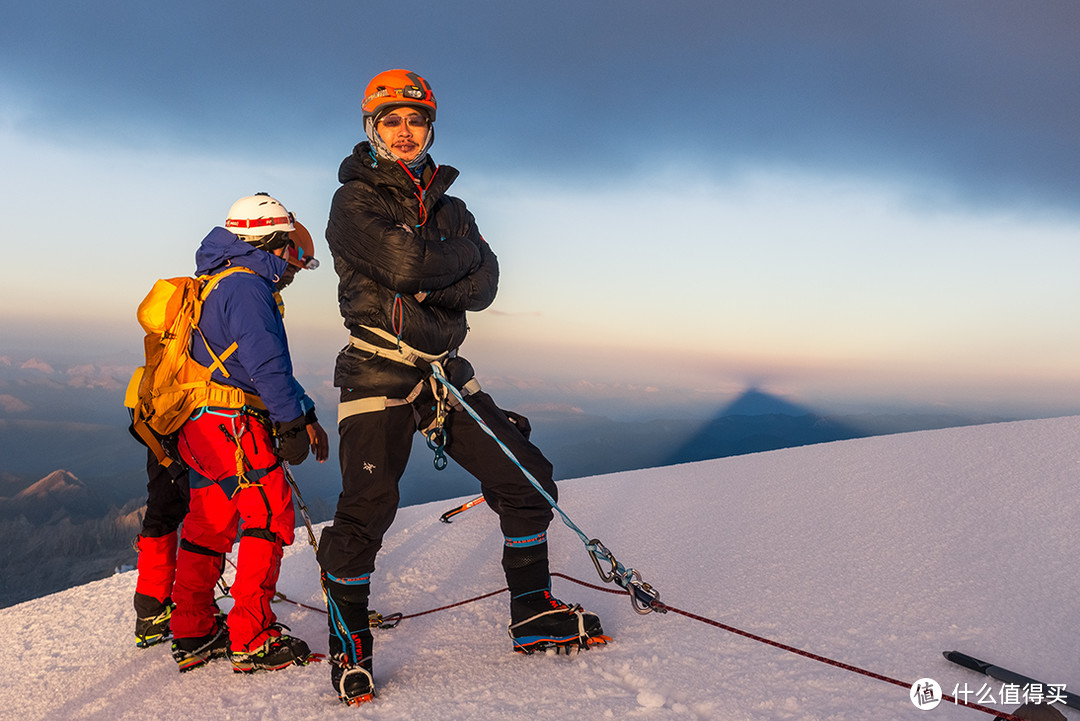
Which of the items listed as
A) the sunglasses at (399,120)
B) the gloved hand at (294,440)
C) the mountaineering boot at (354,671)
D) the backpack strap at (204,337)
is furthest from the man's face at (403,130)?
the mountaineering boot at (354,671)

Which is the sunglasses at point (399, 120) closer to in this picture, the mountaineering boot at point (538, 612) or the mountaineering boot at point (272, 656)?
the mountaineering boot at point (538, 612)

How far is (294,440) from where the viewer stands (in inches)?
144

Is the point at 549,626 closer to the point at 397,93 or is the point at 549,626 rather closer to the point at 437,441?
the point at 437,441

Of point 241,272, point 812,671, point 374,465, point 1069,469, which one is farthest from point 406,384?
point 1069,469

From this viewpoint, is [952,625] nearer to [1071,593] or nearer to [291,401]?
[1071,593]

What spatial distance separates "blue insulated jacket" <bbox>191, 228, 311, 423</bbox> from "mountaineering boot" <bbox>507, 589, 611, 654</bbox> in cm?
147

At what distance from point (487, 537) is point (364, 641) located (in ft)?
8.20

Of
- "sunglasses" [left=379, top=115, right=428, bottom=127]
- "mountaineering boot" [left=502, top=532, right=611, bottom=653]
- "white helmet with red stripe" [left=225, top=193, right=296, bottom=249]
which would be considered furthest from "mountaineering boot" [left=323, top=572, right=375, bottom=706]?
"sunglasses" [left=379, top=115, right=428, bottom=127]

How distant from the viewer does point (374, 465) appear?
3.38m

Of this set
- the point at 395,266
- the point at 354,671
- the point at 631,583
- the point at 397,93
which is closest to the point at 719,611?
the point at 631,583

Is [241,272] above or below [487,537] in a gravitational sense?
above

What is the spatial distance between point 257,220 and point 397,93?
103 centimetres

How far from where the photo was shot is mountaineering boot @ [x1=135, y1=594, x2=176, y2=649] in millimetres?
4133

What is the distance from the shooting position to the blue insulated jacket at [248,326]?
11.5 ft
